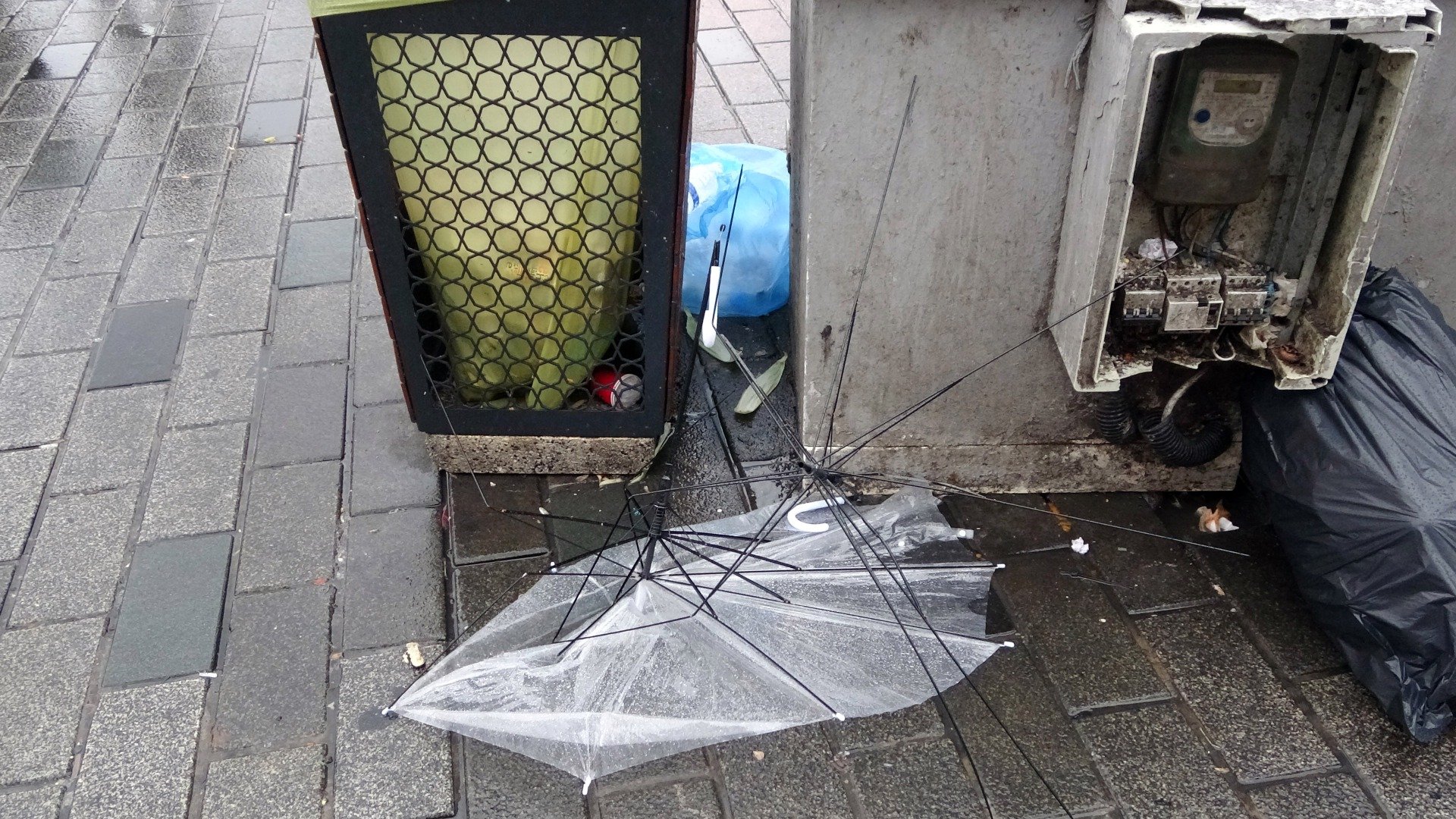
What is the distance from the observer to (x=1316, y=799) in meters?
2.26

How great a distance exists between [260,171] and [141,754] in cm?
308

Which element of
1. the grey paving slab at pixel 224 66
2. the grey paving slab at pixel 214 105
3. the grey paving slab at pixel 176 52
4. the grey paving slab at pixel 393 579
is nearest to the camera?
the grey paving slab at pixel 393 579

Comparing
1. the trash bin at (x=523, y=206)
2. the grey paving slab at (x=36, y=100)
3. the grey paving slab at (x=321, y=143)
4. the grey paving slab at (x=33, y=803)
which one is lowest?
the grey paving slab at (x=33, y=803)

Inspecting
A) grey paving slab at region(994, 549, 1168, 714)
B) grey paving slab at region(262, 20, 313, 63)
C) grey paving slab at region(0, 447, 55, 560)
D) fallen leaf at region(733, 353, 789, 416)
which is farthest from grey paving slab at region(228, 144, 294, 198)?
grey paving slab at region(994, 549, 1168, 714)

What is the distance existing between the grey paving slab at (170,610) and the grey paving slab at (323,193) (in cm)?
191

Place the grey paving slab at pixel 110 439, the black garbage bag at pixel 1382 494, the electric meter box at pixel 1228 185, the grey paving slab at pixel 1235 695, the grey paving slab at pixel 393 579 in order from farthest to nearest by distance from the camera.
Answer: the grey paving slab at pixel 110 439, the grey paving slab at pixel 393 579, the grey paving slab at pixel 1235 695, the black garbage bag at pixel 1382 494, the electric meter box at pixel 1228 185

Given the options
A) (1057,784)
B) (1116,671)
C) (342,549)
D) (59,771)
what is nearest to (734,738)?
(1057,784)

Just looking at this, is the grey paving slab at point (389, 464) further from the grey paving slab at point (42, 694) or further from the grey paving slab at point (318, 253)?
the grey paving slab at point (318, 253)

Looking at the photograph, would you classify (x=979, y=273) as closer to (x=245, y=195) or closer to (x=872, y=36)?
(x=872, y=36)

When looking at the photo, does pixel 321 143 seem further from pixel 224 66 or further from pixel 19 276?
pixel 19 276

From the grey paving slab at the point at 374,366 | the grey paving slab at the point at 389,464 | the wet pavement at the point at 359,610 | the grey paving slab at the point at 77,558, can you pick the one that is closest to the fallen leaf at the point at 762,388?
the wet pavement at the point at 359,610

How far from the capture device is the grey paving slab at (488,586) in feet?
8.78

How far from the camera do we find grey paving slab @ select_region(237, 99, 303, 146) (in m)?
5.02

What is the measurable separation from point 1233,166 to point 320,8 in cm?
191
